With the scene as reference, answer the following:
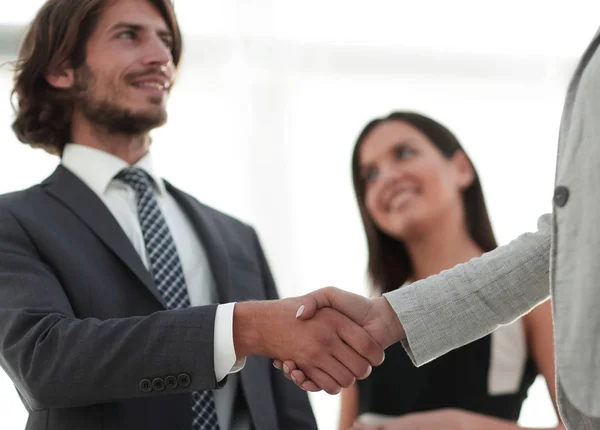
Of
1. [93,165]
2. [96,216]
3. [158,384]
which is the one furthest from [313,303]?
[93,165]

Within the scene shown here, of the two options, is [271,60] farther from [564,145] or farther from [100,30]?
[564,145]

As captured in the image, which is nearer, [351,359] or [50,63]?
[351,359]

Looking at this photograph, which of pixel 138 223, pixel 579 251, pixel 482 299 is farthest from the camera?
pixel 138 223

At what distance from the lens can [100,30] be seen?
195cm

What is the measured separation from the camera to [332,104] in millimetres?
3482

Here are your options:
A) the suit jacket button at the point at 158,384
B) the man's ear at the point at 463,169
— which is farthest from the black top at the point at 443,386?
the suit jacket button at the point at 158,384

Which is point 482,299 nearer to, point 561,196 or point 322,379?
point 322,379

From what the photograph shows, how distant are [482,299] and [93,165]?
34.3 inches

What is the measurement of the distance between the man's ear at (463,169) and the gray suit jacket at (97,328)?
3.02 feet

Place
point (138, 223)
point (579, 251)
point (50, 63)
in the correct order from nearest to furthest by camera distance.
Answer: point (579, 251) < point (138, 223) < point (50, 63)

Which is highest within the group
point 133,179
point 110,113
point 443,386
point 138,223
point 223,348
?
point 110,113

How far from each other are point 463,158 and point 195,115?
4.04 ft

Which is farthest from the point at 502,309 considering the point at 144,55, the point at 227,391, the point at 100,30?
the point at 100,30

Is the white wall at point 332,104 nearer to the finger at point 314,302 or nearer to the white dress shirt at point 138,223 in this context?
the white dress shirt at point 138,223
